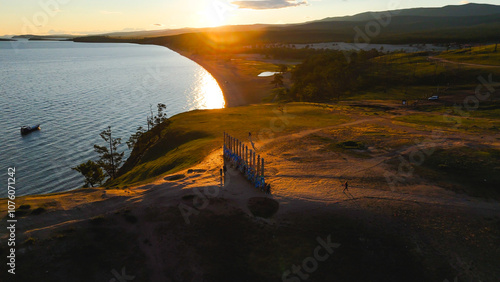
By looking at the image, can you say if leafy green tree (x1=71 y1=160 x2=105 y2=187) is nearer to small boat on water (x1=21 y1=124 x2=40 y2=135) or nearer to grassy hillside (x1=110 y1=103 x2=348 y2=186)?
grassy hillside (x1=110 y1=103 x2=348 y2=186)

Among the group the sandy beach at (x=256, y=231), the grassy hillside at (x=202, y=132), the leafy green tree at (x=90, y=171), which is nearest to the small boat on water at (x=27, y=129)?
the grassy hillside at (x=202, y=132)

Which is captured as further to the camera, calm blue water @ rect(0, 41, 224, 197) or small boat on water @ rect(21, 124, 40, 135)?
small boat on water @ rect(21, 124, 40, 135)

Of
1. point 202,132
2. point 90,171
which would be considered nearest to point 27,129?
point 90,171

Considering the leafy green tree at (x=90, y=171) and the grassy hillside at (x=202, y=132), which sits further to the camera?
the leafy green tree at (x=90, y=171)

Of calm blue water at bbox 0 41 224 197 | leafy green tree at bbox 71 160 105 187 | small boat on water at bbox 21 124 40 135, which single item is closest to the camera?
leafy green tree at bbox 71 160 105 187

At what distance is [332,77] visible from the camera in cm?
14875

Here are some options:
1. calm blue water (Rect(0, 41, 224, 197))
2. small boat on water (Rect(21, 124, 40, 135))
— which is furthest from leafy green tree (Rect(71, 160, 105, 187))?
small boat on water (Rect(21, 124, 40, 135))

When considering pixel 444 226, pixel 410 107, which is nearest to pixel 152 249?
pixel 444 226

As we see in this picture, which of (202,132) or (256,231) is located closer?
(256,231)

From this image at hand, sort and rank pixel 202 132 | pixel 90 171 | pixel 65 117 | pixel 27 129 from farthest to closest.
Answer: pixel 65 117, pixel 27 129, pixel 202 132, pixel 90 171

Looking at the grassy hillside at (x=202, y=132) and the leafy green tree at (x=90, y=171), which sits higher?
the grassy hillside at (x=202, y=132)

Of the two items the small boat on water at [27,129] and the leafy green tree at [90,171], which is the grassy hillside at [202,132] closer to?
the leafy green tree at [90,171]

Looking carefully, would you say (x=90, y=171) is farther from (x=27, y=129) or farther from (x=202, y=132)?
(x=27, y=129)

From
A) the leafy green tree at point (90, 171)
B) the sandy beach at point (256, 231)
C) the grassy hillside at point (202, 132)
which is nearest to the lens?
the sandy beach at point (256, 231)
